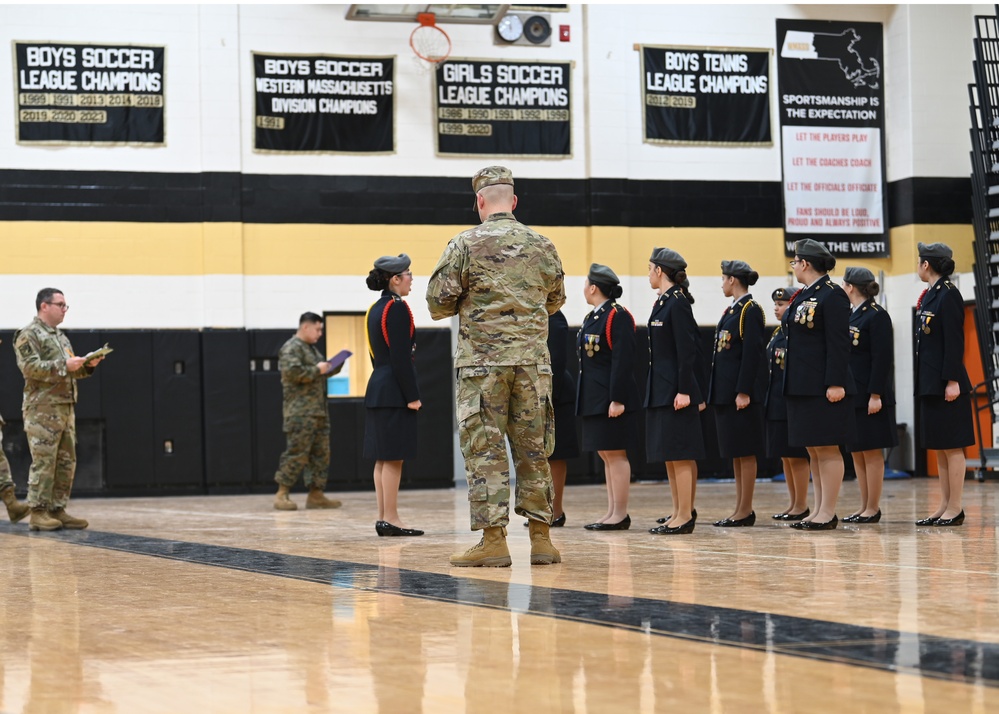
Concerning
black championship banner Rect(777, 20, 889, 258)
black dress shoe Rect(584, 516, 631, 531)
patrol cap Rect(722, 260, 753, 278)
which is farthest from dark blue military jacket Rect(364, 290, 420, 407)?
black championship banner Rect(777, 20, 889, 258)

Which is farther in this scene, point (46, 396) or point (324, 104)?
point (324, 104)

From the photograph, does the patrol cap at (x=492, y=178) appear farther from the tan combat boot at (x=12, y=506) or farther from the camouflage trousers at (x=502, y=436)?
the tan combat boot at (x=12, y=506)

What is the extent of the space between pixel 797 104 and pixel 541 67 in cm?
334

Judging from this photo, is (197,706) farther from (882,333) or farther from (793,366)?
(882,333)

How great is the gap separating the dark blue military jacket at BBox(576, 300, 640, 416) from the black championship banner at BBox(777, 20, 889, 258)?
8198 millimetres

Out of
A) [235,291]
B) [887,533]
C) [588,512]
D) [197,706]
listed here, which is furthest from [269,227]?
[197,706]

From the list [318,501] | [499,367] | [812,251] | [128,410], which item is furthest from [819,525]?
[128,410]

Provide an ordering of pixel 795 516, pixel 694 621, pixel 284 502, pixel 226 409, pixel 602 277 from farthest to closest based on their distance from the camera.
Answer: pixel 226 409
pixel 284 502
pixel 795 516
pixel 602 277
pixel 694 621

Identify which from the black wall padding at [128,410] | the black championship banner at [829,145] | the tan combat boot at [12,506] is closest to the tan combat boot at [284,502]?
the tan combat boot at [12,506]

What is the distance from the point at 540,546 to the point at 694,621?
197cm

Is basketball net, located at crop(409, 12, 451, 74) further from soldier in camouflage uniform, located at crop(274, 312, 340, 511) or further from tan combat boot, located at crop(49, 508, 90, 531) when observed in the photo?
tan combat boot, located at crop(49, 508, 90, 531)

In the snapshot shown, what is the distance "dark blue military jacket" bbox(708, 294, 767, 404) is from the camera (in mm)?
8820

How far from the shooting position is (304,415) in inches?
474

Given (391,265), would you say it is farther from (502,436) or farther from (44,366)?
(44,366)
